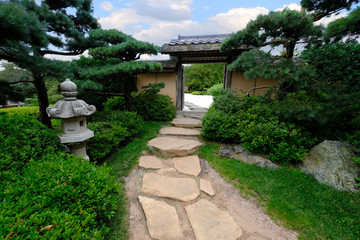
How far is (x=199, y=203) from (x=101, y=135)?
2.49m

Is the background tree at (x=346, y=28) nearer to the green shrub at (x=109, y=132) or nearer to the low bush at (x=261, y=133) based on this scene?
the low bush at (x=261, y=133)

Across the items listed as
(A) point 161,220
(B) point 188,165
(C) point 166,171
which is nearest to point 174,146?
(B) point 188,165

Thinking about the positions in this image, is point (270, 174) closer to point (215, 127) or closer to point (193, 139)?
point (215, 127)

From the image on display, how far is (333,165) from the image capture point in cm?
312

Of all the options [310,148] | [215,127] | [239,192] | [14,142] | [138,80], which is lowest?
[239,192]

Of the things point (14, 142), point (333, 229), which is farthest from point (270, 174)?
point (14, 142)

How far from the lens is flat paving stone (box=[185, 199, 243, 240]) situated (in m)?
2.01

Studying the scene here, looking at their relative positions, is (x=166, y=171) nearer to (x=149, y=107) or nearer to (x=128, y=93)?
(x=128, y=93)

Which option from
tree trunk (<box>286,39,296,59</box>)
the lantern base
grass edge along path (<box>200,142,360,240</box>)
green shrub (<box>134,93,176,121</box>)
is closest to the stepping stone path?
grass edge along path (<box>200,142,360,240</box>)

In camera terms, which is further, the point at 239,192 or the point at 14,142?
the point at 239,192

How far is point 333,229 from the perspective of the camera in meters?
2.12

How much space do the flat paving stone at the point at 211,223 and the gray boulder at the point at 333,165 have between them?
220 cm

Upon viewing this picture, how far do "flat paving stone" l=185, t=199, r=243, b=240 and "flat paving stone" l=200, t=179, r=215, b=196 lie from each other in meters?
0.25

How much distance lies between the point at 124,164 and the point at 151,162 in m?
0.58
